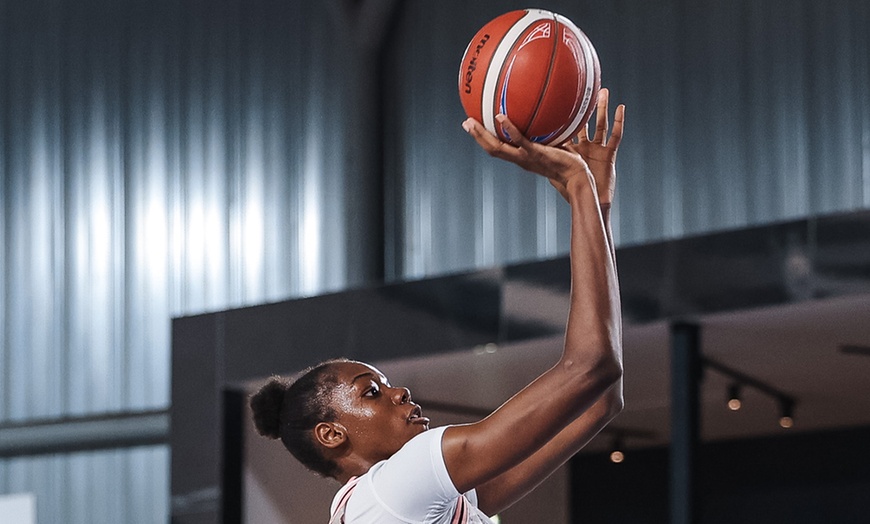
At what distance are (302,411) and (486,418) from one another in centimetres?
54

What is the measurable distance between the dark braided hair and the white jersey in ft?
0.79

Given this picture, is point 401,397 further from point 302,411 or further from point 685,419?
point 685,419

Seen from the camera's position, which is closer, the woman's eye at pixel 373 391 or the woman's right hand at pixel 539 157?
the woman's right hand at pixel 539 157

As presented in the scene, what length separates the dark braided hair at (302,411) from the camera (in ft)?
8.70

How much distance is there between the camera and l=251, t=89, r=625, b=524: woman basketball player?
2268 mm

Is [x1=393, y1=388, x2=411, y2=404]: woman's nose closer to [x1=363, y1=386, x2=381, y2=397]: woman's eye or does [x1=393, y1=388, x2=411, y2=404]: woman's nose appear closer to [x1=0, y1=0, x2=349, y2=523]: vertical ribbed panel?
[x1=363, y1=386, x2=381, y2=397]: woman's eye

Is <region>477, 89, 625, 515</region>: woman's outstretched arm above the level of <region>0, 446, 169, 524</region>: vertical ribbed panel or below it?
above

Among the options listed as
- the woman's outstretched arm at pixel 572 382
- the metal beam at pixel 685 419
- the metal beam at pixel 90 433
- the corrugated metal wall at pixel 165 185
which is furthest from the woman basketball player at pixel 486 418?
the metal beam at pixel 90 433

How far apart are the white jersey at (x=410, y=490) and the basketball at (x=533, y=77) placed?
2.34ft

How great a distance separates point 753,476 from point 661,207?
80.5 inches

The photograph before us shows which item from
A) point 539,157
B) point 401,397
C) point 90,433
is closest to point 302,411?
point 401,397

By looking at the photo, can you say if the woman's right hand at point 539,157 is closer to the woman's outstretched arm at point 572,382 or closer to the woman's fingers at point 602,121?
the woman's outstretched arm at point 572,382

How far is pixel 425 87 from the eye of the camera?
36.2ft

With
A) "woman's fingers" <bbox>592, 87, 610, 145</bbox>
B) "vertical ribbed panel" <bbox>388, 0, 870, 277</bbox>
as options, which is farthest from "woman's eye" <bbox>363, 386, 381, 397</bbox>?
"vertical ribbed panel" <bbox>388, 0, 870, 277</bbox>
